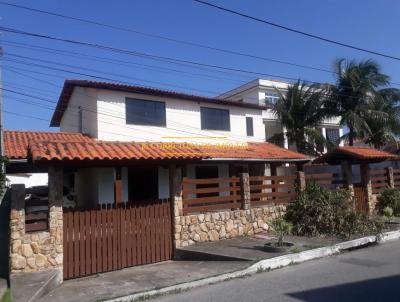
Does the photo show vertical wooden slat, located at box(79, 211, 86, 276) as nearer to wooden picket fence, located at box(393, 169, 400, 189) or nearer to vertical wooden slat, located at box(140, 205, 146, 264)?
vertical wooden slat, located at box(140, 205, 146, 264)

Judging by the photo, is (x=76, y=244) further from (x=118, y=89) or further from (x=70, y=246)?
(x=118, y=89)

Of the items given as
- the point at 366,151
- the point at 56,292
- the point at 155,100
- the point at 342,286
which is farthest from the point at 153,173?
the point at 342,286

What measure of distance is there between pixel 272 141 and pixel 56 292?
19547 mm

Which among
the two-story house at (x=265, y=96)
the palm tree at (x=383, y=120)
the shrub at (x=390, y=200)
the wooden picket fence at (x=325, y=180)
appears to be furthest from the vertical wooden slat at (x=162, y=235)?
the two-story house at (x=265, y=96)

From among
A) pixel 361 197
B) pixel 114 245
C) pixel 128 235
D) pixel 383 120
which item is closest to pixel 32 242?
pixel 114 245

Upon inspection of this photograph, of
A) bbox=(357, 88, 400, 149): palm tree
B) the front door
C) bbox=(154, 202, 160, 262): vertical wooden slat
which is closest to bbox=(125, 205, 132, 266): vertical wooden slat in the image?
bbox=(154, 202, 160, 262): vertical wooden slat

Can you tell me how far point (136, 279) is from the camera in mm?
8195

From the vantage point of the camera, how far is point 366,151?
1650cm

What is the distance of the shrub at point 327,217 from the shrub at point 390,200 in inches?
163

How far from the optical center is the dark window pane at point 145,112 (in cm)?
1841

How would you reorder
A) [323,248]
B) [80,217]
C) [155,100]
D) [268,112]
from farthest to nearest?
[268,112], [155,100], [323,248], [80,217]

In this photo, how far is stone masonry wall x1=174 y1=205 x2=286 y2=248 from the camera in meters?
10.6

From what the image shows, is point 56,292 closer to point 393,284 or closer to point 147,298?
point 147,298

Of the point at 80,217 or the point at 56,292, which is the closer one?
the point at 56,292
